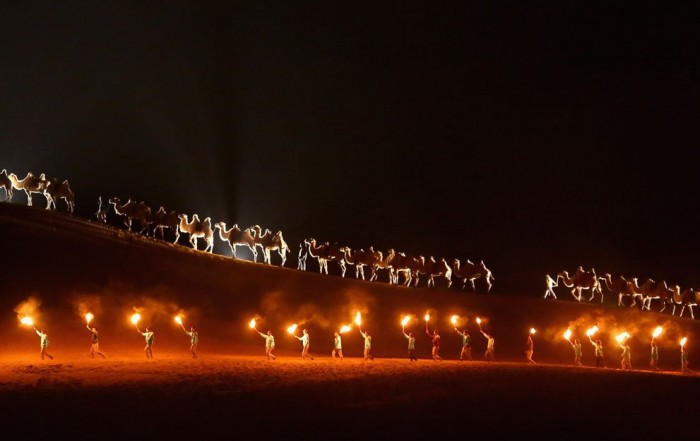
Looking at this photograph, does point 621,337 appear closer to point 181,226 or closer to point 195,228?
point 195,228

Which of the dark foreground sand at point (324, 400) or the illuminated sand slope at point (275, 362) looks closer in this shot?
the dark foreground sand at point (324, 400)

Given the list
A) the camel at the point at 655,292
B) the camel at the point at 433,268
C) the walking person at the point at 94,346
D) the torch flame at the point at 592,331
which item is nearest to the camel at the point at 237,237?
the camel at the point at 433,268

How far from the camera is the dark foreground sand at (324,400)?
1877 cm

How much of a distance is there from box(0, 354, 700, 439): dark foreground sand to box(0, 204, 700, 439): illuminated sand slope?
0.07 metres

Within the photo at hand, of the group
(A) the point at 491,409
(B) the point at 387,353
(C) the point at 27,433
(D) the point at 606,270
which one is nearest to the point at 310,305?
(B) the point at 387,353

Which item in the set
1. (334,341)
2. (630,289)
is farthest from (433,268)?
(334,341)

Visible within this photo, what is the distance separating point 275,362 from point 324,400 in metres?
5.19

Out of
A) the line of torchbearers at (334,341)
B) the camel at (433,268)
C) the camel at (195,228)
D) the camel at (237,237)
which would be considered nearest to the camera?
the line of torchbearers at (334,341)

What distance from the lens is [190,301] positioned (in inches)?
1206

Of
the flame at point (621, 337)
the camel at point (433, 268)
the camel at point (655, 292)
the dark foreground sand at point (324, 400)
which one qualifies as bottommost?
the dark foreground sand at point (324, 400)

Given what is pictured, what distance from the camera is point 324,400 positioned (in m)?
21.6

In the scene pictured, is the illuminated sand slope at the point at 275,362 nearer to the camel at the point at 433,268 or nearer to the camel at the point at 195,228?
the camel at the point at 195,228

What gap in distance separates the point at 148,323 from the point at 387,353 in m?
9.76

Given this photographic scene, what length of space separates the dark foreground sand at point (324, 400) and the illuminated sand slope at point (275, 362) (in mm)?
74
